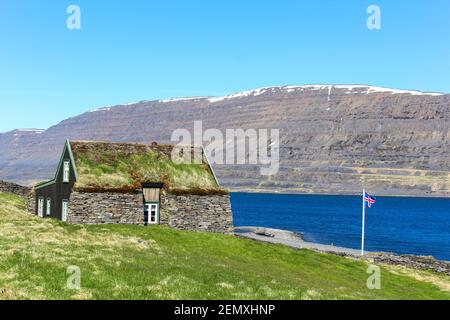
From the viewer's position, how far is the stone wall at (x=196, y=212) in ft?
171

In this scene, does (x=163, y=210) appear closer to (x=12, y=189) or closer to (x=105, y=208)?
(x=105, y=208)

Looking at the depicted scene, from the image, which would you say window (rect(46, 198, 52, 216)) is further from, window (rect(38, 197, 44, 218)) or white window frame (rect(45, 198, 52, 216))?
window (rect(38, 197, 44, 218))

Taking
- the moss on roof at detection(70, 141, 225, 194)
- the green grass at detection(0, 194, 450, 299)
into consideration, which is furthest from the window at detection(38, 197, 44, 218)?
the green grass at detection(0, 194, 450, 299)

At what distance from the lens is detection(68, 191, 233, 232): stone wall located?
48656mm

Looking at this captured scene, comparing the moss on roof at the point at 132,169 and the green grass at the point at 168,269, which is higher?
the moss on roof at the point at 132,169

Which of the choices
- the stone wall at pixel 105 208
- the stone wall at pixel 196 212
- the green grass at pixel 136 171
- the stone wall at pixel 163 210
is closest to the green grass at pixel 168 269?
the stone wall at pixel 105 208

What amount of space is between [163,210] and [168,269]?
27.9m

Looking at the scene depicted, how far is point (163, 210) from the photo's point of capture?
2058 inches

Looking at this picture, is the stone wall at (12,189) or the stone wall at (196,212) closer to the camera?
the stone wall at (196,212)

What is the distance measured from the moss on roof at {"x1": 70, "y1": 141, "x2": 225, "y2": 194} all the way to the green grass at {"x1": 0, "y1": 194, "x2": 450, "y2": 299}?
19.2 feet

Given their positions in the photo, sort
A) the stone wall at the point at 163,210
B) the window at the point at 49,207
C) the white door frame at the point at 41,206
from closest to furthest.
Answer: the stone wall at the point at 163,210 < the window at the point at 49,207 < the white door frame at the point at 41,206

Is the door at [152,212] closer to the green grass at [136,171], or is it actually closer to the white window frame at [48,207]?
the green grass at [136,171]
